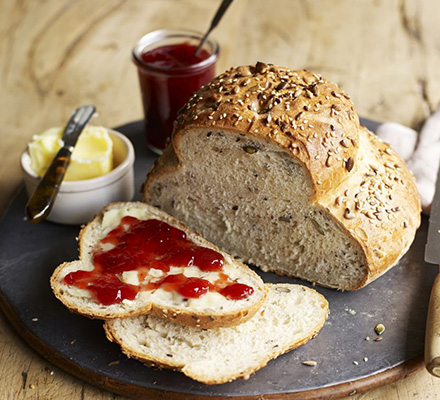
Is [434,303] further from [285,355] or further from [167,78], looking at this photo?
[167,78]

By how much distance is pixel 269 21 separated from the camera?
6359 mm

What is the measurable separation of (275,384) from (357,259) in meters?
0.85

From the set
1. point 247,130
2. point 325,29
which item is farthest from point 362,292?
point 325,29

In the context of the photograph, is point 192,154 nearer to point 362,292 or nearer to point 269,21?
point 362,292

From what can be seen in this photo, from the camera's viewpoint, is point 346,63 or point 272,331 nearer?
point 272,331

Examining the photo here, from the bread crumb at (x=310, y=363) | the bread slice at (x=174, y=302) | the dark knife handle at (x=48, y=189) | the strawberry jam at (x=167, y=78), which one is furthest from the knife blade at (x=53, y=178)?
the bread crumb at (x=310, y=363)

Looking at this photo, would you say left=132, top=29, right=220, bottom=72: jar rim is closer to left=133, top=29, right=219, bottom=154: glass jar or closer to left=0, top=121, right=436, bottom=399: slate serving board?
left=133, top=29, right=219, bottom=154: glass jar

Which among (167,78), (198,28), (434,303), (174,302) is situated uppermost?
(167,78)

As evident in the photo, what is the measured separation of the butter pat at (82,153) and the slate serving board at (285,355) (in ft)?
1.43

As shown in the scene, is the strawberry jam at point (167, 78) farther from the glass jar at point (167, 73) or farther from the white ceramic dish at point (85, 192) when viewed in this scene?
the white ceramic dish at point (85, 192)

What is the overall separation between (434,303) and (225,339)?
3.44ft

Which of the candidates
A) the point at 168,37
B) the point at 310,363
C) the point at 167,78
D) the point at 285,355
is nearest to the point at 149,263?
the point at 285,355

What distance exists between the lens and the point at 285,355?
10.0 feet

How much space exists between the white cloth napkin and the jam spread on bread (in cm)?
148
